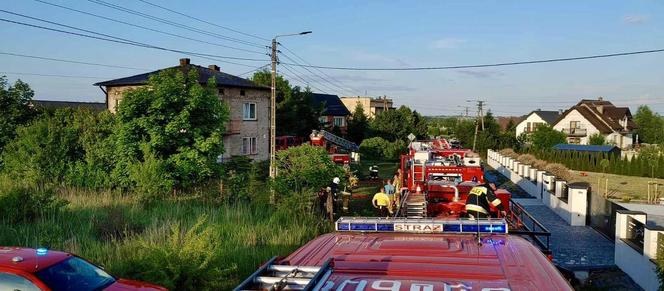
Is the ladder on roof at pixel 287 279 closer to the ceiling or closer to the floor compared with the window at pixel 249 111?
closer to the floor

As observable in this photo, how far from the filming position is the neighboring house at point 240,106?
34.9 m

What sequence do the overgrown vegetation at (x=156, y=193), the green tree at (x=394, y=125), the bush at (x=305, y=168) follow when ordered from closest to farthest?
the overgrown vegetation at (x=156, y=193) → the bush at (x=305, y=168) → the green tree at (x=394, y=125)

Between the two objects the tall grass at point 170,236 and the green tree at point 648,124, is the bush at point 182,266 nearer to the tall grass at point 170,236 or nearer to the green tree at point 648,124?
the tall grass at point 170,236

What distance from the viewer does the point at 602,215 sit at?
47.5 ft

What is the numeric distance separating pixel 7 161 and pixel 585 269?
17.5 metres

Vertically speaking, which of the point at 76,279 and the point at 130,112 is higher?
the point at 130,112

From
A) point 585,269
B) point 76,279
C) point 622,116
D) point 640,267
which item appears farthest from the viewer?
point 622,116

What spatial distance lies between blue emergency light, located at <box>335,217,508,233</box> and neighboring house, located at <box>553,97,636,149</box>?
65300 millimetres

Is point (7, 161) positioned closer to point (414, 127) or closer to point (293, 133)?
point (293, 133)

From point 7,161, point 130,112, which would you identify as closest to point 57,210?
point 130,112

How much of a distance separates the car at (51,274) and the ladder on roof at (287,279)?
313 cm

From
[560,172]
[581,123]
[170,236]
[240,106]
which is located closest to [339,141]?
[240,106]

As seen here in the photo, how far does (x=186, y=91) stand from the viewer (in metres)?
17.1

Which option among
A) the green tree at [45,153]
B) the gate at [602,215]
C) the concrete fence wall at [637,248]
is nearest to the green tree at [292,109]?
Answer: the green tree at [45,153]
